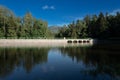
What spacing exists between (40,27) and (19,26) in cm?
1119

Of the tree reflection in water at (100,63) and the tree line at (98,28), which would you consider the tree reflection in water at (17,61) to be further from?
the tree line at (98,28)

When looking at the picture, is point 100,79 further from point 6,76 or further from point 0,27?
point 0,27

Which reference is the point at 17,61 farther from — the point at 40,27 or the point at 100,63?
the point at 40,27

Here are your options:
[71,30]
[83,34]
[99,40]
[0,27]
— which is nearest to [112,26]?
[99,40]

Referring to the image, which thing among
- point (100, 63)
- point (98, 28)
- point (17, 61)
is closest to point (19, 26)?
point (98, 28)

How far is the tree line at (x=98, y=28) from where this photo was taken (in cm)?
7275

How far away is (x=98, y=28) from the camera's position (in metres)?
76.8

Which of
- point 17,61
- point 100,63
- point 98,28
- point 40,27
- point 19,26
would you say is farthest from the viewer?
point 40,27

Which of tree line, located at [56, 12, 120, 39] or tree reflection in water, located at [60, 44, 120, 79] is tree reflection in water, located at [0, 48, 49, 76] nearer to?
tree reflection in water, located at [60, 44, 120, 79]

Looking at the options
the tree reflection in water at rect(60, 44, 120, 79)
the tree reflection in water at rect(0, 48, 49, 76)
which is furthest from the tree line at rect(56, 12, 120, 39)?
the tree reflection in water at rect(0, 48, 49, 76)

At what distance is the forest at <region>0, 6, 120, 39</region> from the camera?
68938 millimetres

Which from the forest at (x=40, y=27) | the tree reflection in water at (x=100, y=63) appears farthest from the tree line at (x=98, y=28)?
the tree reflection in water at (x=100, y=63)

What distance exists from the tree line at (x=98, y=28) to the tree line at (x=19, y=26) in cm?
1592

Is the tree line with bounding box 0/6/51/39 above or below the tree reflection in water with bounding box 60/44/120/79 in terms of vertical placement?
above
